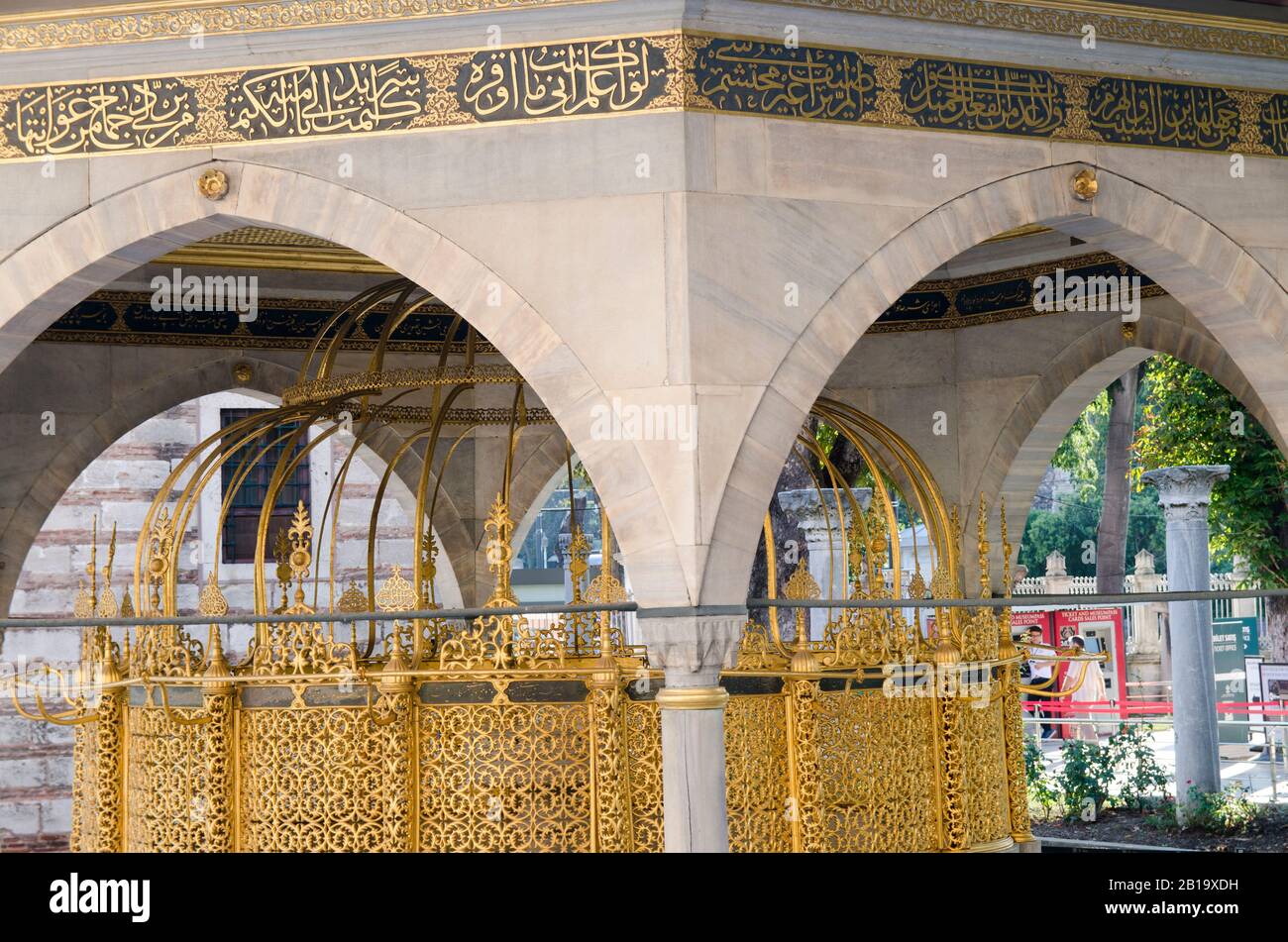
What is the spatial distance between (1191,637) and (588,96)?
685 cm

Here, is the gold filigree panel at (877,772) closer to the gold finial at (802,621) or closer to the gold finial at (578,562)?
the gold finial at (802,621)

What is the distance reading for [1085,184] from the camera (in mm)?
4605

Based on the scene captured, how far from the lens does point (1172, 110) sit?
15.6 ft

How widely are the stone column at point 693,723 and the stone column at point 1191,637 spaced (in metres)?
6.32

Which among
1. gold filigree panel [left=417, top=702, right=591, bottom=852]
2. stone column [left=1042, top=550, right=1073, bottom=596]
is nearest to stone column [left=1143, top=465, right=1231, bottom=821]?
gold filigree panel [left=417, top=702, right=591, bottom=852]

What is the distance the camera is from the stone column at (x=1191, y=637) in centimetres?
970

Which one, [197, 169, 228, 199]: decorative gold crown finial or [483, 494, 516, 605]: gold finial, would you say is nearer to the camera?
[197, 169, 228, 199]: decorative gold crown finial

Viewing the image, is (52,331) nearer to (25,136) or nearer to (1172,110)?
(25,136)

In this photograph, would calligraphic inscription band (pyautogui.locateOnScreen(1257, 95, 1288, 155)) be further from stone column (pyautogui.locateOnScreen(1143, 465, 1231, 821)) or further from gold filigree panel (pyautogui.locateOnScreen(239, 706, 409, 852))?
stone column (pyautogui.locateOnScreen(1143, 465, 1231, 821))

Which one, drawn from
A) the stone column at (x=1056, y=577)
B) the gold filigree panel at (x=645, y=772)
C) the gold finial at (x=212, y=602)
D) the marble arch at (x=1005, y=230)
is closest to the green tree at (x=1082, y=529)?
the stone column at (x=1056, y=577)

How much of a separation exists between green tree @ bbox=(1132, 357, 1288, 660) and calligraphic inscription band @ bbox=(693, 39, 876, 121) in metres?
6.60

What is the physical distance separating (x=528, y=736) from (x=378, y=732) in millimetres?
473

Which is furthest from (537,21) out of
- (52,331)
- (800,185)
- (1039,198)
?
(52,331)

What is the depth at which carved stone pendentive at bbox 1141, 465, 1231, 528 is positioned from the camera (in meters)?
9.77
